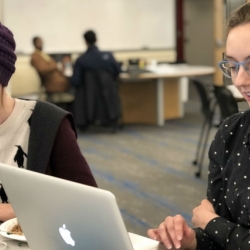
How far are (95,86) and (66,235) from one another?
545 cm

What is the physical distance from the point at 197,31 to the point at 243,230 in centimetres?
1103

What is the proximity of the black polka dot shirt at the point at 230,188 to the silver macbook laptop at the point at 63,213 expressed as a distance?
0.22 meters

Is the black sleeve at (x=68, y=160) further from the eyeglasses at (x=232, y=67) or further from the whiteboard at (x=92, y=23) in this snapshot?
the whiteboard at (x=92, y=23)

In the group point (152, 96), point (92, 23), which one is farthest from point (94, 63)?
point (92, 23)

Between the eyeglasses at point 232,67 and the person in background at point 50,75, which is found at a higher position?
the eyeglasses at point 232,67

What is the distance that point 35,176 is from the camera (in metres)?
0.99

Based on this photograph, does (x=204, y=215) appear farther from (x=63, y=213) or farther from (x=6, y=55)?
(x=6, y=55)

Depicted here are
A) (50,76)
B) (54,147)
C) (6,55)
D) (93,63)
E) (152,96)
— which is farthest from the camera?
(152,96)

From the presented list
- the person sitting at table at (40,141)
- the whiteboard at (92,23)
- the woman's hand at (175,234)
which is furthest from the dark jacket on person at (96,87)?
the woman's hand at (175,234)

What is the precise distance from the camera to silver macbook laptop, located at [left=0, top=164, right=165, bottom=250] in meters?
0.89

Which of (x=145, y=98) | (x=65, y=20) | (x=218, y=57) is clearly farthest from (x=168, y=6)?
(x=145, y=98)

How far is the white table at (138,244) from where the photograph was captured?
1.18 m

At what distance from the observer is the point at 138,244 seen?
46.9 inches

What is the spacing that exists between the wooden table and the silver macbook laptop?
18.9 ft
